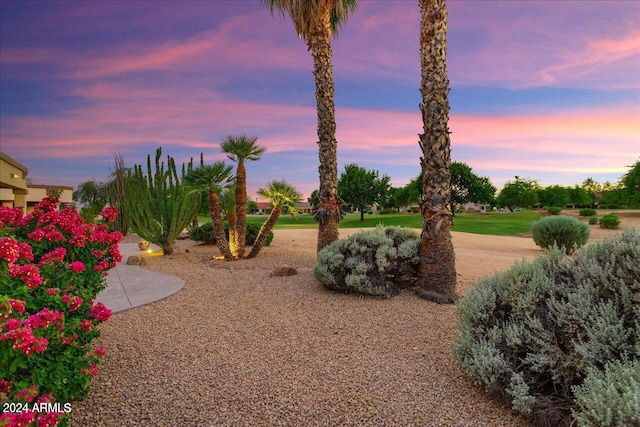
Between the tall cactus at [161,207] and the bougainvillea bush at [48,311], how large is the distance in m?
10.1

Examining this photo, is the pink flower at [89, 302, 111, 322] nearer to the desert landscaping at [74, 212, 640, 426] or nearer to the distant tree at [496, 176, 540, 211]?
the desert landscaping at [74, 212, 640, 426]

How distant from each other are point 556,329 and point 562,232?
14.4 metres

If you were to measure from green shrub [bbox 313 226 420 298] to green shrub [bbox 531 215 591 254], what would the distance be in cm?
1076

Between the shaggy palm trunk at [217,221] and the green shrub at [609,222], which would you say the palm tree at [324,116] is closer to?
the shaggy palm trunk at [217,221]

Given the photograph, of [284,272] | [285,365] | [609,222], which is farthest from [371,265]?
[609,222]

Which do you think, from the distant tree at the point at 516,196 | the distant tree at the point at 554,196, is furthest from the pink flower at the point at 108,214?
the distant tree at the point at 554,196

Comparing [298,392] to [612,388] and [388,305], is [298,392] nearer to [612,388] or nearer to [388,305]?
[612,388]

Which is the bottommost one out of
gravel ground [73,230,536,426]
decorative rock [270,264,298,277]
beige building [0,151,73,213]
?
gravel ground [73,230,536,426]

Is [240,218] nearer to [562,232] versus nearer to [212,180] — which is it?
[212,180]

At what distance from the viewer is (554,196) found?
73.8 m

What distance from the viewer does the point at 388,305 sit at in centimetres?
691

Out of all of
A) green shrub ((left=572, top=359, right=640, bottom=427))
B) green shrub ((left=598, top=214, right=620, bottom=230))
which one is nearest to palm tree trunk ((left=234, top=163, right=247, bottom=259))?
green shrub ((left=572, top=359, right=640, bottom=427))

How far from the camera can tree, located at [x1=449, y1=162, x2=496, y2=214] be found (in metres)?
49.6

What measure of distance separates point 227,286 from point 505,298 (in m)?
6.10
